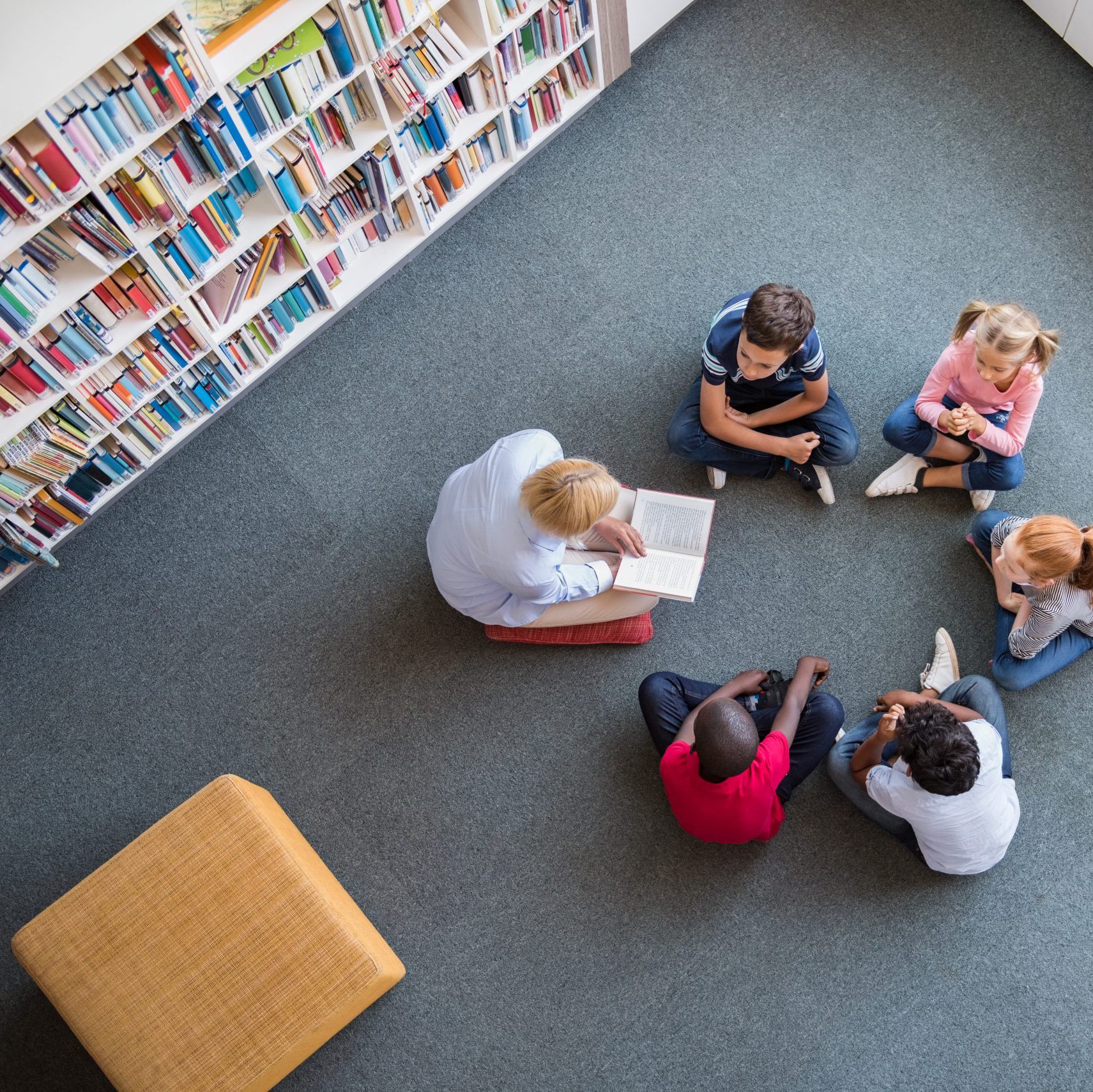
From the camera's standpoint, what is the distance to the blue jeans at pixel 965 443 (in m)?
3.09

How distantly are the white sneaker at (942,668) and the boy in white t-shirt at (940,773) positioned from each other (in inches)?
0.5

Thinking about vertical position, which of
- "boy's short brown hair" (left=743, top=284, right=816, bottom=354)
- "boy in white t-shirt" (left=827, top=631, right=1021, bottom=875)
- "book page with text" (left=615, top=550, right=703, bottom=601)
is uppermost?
"boy's short brown hair" (left=743, top=284, right=816, bottom=354)

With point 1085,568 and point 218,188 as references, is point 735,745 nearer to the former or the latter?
point 1085,568

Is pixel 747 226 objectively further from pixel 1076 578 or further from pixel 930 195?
pixel 1076 578

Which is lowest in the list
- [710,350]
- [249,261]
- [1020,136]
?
[1020,136]

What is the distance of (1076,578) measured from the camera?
9.03 ft

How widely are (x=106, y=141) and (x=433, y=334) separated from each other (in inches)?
51.3

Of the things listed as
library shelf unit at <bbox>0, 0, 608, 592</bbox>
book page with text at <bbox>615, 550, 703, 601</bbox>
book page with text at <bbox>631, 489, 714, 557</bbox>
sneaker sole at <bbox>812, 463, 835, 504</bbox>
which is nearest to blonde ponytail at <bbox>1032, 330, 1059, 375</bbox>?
sneaker sole at <bbox>812, 463, 835, 504</bbox>

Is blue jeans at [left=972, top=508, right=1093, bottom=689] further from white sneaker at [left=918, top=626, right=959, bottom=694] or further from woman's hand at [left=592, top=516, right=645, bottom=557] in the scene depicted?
woman's hand at [left=592, top=516, right=645, bottom=557]

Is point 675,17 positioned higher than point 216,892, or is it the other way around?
point 675,17

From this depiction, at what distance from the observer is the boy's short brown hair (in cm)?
273

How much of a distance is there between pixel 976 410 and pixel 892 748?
1.07m

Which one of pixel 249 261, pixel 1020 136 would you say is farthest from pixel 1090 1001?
pixel 249 261

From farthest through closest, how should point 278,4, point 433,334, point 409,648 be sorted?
point 433,334
point 409,648
point 278,4
